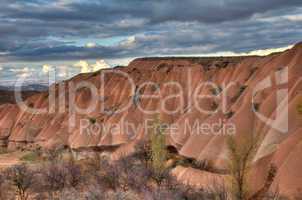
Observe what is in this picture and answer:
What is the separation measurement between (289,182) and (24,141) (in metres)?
96.6

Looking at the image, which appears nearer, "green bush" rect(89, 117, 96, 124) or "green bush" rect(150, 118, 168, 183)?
"green bush" rect(150, 118, 168, 183)

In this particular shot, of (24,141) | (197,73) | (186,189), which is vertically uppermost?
(197,73)

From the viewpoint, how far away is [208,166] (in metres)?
62.5

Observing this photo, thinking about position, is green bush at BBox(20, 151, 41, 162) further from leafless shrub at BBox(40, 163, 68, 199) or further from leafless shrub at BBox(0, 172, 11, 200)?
leafless shrub at BBox(40, 163, 68, 199)

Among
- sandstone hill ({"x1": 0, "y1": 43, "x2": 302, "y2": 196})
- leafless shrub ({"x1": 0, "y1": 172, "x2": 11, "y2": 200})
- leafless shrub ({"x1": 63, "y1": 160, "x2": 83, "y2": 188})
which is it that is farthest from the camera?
leafless shrub ({"x1": 63, "y1": 160, "x2": 83, "y2": 188})

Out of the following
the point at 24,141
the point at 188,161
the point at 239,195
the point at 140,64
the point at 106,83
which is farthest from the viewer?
the point at 140,64

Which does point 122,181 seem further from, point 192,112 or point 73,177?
point 192,112

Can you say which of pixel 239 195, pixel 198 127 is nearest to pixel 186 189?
pixel 239 195

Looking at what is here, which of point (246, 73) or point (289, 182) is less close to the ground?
point (246, 73)

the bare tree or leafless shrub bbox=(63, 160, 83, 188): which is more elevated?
the bare tree

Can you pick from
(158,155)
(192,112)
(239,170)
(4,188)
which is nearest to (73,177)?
(4,188)

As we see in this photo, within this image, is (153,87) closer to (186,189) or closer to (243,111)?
(243,111)

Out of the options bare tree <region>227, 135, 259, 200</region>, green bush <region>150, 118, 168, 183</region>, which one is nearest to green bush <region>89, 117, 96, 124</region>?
green bush <region>150, 118, 168, 183</region>

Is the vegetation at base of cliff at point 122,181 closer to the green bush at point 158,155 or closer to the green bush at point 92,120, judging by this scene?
the green bush at point 158,155
